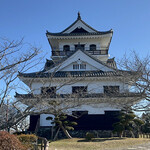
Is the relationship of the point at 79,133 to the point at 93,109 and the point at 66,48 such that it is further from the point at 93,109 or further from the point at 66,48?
the point at 66,48

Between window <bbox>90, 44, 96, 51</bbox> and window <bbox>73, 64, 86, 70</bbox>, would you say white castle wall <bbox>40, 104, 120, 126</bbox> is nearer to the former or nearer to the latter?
window <bbox>73, 64, 86, 70</bbox>

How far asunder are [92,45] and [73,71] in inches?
208

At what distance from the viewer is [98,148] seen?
11.8 metres

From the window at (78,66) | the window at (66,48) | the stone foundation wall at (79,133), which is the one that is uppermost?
the window at (66,48)

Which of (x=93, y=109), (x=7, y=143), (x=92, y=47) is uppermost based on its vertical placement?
(x=92, y=47)

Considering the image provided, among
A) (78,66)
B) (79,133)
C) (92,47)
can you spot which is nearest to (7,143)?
(79,133)

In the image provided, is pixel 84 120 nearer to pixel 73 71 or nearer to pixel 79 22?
pixel 73 71

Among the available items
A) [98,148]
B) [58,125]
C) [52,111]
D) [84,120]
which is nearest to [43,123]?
[58,125]

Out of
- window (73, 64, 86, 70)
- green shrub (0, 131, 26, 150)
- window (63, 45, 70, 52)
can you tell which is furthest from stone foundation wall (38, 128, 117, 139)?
green shrub (0, 131, 26, 150)

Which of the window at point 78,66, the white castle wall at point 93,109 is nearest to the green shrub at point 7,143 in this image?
the white castle wall at point 93,109

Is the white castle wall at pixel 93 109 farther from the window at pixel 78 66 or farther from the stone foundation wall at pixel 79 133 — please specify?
the window at pixel 78 66

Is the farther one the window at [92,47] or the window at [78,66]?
the window at [92,47]

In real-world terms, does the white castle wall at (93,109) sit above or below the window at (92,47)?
below

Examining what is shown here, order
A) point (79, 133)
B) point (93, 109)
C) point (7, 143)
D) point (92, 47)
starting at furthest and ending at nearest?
1. point (92, 47)
2. point (93, 109)
3. point (79, 133)
4. point (7, 143)
